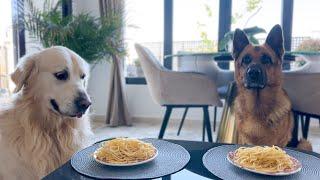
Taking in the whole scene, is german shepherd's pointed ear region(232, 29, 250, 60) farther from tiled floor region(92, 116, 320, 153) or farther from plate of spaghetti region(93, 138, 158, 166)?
tiled floor region(92, 116, 320, 153)

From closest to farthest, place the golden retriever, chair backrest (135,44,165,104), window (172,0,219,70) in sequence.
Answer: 1. the golden retriever
2. chair backrest (135,44,165,104)
3. window (172,0,219,70)

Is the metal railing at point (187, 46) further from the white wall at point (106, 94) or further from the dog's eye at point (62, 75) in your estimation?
the dog's eye at point (62, 75)

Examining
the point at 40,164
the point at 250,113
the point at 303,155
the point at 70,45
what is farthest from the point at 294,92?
the point at 70,45

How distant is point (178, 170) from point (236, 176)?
15 centimetres

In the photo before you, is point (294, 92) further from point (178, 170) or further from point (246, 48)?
point (178, 170)

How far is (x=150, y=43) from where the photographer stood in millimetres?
4039

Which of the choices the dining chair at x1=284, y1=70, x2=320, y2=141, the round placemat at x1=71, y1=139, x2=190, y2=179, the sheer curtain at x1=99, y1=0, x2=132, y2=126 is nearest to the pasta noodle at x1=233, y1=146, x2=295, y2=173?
the round placemat at x1=71, y1=139, x2=190, y2=179

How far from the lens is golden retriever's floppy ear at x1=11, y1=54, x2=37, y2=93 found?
1.20 metres

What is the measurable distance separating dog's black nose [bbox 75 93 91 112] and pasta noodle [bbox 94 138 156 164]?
1.35 ft

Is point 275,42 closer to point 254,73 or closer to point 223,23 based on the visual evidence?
point 254,73

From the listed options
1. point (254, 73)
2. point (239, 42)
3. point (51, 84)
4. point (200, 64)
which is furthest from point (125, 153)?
point (200, 64)

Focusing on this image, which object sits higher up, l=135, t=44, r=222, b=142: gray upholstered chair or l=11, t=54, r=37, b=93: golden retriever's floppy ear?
l=11, t=54, r=37, b=93: golden retriever's floppy ear

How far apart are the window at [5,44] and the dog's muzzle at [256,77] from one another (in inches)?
124

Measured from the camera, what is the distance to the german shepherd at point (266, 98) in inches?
53.2
